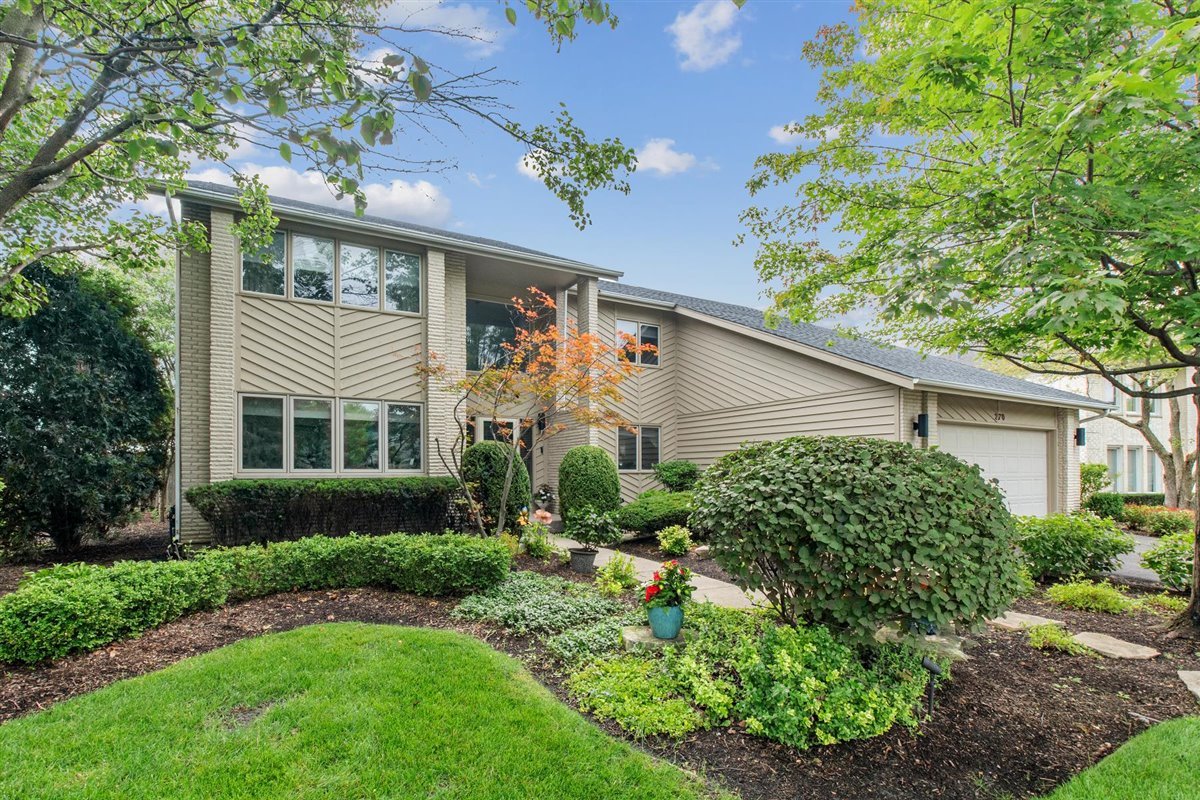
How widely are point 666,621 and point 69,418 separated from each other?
9.71 meters

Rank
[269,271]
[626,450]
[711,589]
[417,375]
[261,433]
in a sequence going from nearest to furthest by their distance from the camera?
[711,589]
[261,433]
[269,271]
[417,375]
[626,450]

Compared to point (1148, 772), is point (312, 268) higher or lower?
higher

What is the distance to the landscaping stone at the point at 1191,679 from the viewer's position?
397cm

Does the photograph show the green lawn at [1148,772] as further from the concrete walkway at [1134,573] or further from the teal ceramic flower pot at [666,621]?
the concrete walkway at [1134,573]

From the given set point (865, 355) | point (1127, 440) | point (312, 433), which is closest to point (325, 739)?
point (312, 433)

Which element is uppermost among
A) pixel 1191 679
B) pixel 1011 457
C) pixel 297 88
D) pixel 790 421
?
pixel 297 88

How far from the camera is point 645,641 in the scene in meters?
4.18

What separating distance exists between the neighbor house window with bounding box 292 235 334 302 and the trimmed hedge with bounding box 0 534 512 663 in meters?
5.50

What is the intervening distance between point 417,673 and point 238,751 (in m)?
1.09

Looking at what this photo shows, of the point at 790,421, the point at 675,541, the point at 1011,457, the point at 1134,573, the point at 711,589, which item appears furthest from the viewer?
the point at 1011,457

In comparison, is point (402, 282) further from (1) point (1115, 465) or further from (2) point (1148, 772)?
(1) point (1115, 465)

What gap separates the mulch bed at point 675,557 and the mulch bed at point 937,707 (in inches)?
124

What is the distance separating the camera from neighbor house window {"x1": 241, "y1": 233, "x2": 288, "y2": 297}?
30.8 feet

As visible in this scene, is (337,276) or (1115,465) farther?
(1115,465)
